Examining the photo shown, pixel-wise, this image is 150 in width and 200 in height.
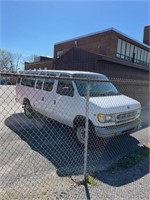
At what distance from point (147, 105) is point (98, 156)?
12.4 m

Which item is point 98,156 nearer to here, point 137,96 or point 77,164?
point 77,164

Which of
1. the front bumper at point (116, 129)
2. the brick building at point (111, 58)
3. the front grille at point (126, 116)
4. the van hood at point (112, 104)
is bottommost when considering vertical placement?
the front bumper at point (116, 129)

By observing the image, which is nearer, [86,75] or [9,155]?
[9,155]

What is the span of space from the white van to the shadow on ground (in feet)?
1.59

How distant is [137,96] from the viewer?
14719 millimetres

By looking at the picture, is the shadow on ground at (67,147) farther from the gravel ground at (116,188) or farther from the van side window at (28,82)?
the van side window at (28,82)

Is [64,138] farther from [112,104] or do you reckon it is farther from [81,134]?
[112,104]

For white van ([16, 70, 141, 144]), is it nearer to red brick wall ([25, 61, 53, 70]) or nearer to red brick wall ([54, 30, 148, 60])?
red brick wall ([54, 30, 148, 60])

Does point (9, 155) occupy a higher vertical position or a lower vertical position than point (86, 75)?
lower

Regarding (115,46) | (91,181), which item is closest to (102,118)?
(91,181)

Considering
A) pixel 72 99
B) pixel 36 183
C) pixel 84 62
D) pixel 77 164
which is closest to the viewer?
pixel 36 183

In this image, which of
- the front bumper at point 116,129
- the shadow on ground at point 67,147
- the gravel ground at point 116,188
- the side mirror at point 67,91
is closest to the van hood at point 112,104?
the front bumper at point 116,129

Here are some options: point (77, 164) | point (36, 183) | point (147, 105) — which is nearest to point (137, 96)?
point (147, 105)

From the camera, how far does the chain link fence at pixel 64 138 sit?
3.52 meters
